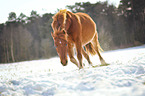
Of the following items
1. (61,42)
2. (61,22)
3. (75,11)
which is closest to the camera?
(61,42)

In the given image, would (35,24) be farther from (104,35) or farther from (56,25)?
(56,25)

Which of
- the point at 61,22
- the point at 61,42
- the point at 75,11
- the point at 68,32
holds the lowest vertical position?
the point at 61,42

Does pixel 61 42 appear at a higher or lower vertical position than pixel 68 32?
lower

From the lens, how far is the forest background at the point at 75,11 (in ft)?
86.7

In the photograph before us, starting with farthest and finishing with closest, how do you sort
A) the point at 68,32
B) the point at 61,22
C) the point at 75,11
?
the point at 75,11
the point at 68,32
the point at 61,22

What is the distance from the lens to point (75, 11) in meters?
29.3

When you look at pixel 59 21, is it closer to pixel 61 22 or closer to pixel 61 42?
pixel 61 22

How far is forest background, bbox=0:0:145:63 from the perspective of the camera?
2644 cm

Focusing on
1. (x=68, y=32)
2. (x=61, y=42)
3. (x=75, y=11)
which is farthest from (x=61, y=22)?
(x=75, y=11)

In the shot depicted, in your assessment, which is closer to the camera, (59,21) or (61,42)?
(61,42)

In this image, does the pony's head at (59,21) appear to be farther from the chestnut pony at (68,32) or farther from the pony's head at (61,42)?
the pony's head at (61,42)

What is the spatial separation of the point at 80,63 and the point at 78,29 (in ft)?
4.29

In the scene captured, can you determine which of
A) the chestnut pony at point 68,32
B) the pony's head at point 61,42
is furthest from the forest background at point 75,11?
the pony's head at point 61,42

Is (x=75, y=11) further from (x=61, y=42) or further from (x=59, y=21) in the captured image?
(x=61, y=42)
